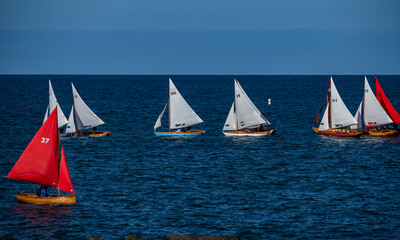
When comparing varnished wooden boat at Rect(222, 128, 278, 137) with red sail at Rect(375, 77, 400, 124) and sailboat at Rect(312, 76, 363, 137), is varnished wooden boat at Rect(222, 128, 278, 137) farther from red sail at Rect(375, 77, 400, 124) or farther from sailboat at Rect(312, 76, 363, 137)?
red sail at Rect(375, 77, 400, 124)

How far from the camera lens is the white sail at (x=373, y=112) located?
289 ft

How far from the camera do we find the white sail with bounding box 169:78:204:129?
90188 millimetres

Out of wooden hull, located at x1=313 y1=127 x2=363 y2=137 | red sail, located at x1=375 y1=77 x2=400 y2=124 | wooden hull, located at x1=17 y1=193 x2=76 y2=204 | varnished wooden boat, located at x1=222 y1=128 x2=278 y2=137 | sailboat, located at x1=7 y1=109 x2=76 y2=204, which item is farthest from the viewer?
varnished wooden boat, located at x1=222 y1=128 x2=278 y2=137

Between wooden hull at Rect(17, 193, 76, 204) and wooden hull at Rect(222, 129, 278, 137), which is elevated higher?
wooden hull at Rect(222, 129, 278, 137)

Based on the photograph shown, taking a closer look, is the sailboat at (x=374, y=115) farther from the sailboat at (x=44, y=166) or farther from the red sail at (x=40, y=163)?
the red sail at (x=40, y=163)

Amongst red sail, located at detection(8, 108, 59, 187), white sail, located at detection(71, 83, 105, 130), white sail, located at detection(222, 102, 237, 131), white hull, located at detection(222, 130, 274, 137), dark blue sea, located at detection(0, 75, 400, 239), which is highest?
white sail, located at detection(71, 83, 105, 130)

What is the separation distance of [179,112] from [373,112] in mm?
29809

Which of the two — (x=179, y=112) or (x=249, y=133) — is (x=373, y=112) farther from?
(x=179, y=112)

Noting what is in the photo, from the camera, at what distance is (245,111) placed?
89.3 m

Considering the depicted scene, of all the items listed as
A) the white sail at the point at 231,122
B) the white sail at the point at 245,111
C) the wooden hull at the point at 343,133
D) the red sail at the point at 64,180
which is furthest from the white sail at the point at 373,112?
the red sail at the point at 64,180

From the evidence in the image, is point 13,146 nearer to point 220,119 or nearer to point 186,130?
point 186,130

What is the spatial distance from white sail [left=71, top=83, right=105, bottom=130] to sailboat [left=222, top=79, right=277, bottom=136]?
2080 cm

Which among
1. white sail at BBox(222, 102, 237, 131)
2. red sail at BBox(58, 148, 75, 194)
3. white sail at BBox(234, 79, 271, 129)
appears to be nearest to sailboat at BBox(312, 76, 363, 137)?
white sail at BBox(234, 79, 271, 129)

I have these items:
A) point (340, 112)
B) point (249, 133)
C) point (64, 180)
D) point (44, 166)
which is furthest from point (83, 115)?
point (64, 180)
